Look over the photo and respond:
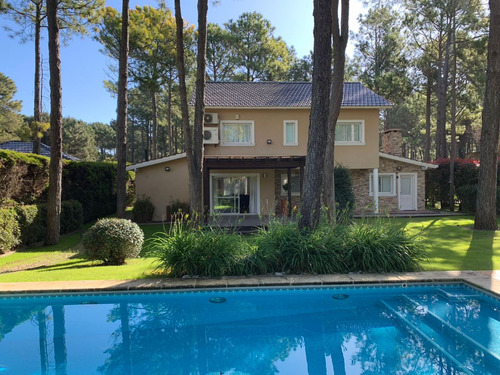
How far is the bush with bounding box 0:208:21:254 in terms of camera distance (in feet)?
31.2

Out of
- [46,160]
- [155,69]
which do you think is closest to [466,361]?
[46,160]

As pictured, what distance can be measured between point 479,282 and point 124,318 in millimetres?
6319

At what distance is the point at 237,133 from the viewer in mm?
16625

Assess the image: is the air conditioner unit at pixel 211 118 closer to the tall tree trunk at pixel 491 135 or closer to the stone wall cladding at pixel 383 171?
the stone wall cladding at pixel 383 171

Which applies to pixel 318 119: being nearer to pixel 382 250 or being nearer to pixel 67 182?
pixel 382 250

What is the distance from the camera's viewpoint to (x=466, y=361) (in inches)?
152

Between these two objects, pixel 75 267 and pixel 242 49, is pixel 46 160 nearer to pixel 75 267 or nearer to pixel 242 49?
pixel 75 267

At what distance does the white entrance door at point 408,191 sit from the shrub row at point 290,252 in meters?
13.1

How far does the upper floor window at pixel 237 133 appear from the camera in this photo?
16469 mm

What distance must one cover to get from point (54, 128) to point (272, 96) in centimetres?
1066

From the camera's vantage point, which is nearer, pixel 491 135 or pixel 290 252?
pixel 290 252

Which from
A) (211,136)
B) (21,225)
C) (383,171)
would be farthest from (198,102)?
(383,171)

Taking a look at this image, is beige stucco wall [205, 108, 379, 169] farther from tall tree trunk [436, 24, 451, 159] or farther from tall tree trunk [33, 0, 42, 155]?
tall tree trunk [436, 24, 451, 159]

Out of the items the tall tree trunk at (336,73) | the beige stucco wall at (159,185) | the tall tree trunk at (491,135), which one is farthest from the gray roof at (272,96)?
the tall tree trunk at (336,73)
